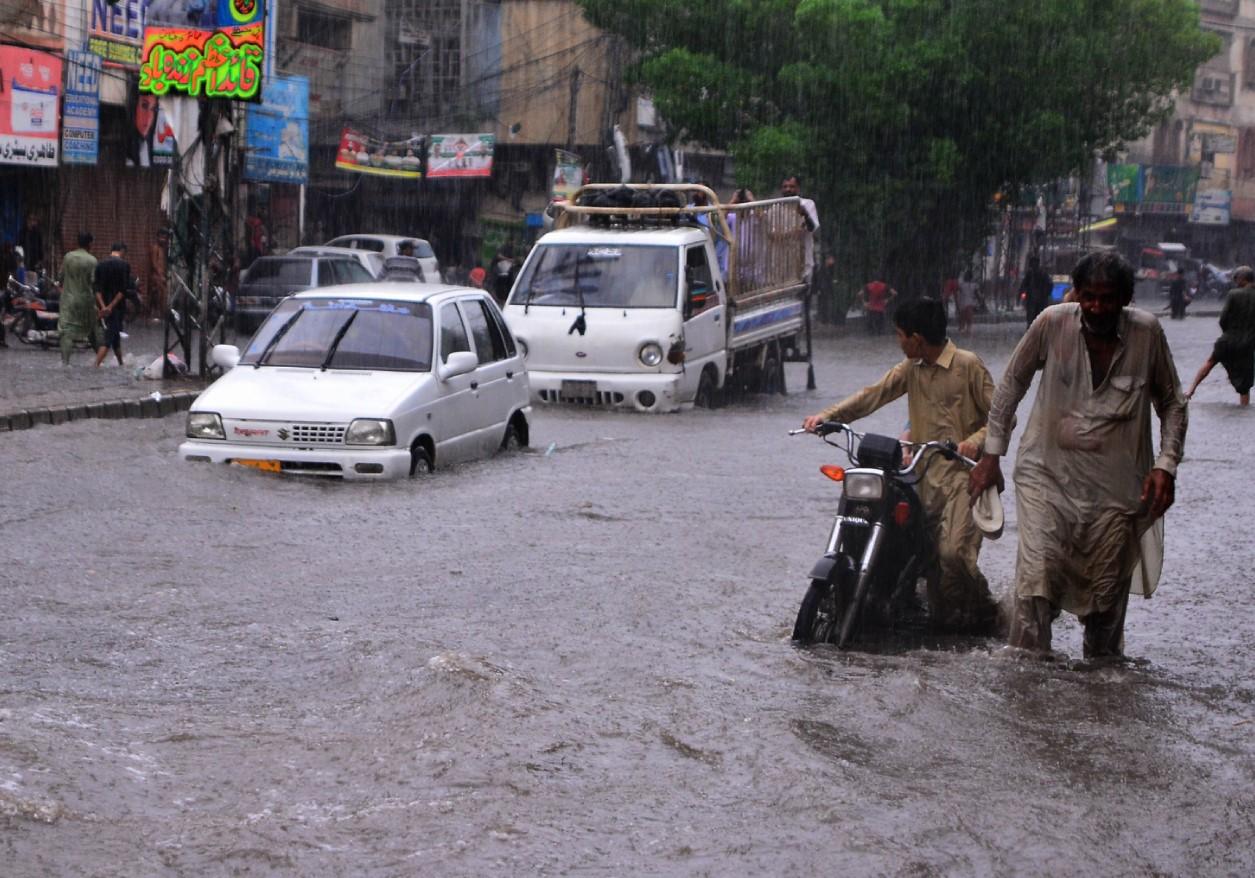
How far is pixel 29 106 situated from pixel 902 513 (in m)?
21.6

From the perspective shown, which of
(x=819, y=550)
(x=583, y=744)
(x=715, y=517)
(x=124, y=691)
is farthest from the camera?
(x=715, y=517)

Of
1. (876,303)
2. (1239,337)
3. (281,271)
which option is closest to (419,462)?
(1239,337)

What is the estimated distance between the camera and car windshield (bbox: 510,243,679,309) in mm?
17625

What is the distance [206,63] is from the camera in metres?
17.9

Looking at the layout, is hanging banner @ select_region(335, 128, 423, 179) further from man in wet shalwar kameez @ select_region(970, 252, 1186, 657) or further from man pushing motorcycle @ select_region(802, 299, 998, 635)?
man in wet shalwar kameez @ select_region(970, 252, 1186, 657)

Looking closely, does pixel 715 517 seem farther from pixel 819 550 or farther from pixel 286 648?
pixel 286 648

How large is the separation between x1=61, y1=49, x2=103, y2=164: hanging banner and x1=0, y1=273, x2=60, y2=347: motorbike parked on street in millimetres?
2771

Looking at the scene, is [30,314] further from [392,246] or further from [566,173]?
[566,173]

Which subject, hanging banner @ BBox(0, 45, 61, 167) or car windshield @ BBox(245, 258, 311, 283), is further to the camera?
car windshield @ BBox(245, 258, 311, 283)

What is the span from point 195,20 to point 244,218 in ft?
53.3

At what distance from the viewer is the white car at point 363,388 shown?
11.1 m

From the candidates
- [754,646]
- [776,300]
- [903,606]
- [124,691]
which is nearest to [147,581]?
[124,691]

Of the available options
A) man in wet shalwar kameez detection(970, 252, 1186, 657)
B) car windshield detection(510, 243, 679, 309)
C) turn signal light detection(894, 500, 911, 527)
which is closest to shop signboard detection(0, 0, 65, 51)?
car windshield detection(510, 243, 679, 309)

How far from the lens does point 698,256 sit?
18.2m
